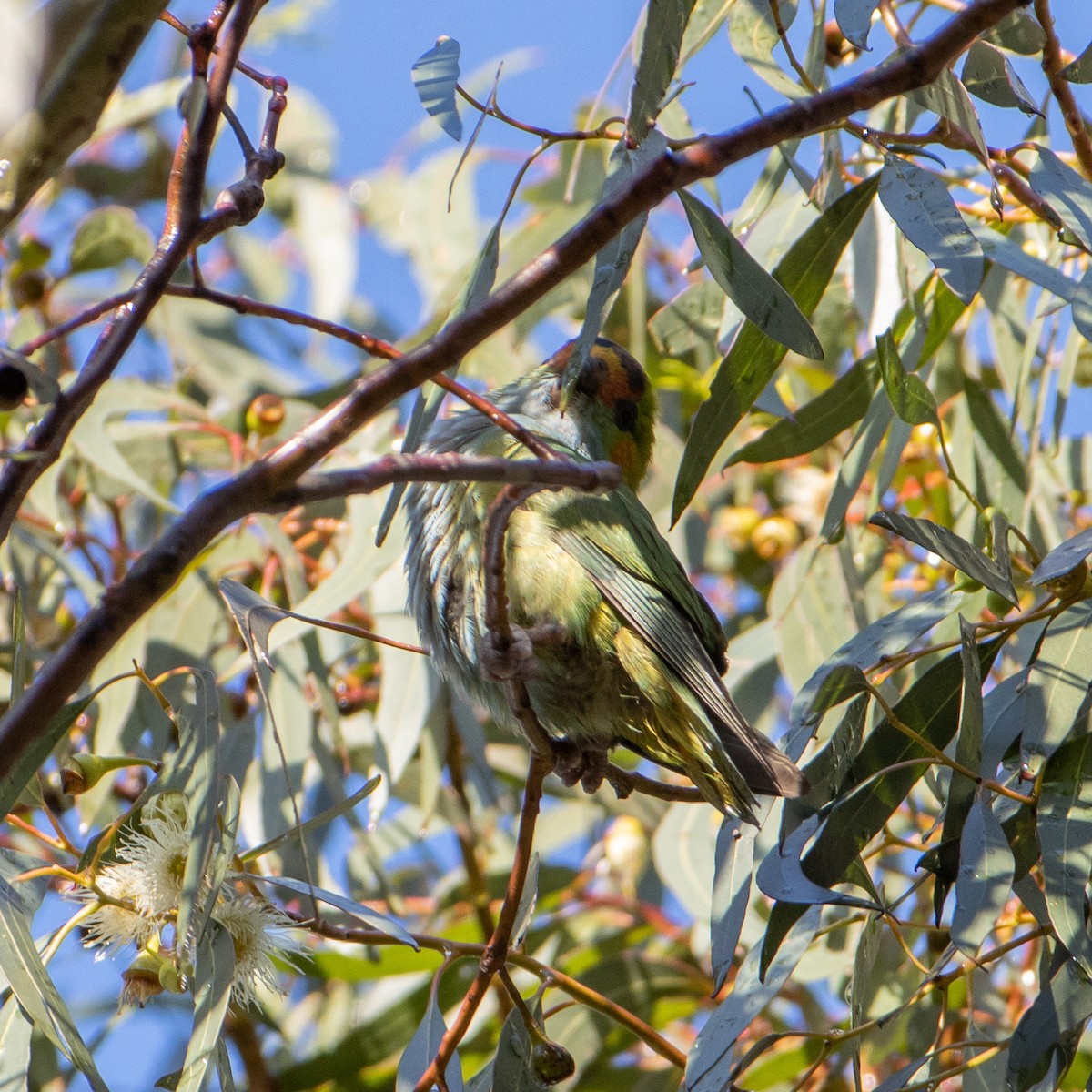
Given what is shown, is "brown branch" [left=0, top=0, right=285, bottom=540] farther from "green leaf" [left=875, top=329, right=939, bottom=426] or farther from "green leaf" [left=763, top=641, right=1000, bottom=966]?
"green leaf" [left=763, top=641, right=1000, bottom=966]

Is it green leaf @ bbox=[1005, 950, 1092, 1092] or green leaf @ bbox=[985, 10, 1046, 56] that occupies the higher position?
A: green leaf @ bbox=[985, 10, 1046, 56]

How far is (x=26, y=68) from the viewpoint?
118 cm

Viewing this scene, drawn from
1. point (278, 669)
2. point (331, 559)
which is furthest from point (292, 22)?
point (278, 669)

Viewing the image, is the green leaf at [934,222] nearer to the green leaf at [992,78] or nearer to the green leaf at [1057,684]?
the green leaf at [992,78]

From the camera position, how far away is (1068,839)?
A: 1782 mm

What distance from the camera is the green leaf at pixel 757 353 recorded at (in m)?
2.13

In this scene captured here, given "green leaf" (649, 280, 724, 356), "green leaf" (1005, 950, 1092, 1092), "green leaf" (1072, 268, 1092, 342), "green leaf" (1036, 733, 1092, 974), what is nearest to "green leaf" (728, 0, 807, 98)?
"green leaf" (1072, 268, 1092, 342)

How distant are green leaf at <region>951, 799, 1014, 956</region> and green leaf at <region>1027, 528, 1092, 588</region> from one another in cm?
32

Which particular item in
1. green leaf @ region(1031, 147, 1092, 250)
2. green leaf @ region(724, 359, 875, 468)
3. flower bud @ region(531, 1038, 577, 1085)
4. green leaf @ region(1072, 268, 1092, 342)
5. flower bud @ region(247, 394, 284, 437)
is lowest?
flower bud @ region(531, 1038, 577, 1085)

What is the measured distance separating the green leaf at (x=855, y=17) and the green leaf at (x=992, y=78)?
0.29 m

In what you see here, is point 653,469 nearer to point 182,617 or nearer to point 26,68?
point 182,617

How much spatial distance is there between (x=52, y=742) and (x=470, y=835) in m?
1.78

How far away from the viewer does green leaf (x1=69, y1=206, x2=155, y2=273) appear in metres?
3.55

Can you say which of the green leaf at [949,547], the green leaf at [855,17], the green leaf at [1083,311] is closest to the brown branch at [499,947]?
the green leaf at [949,547]
